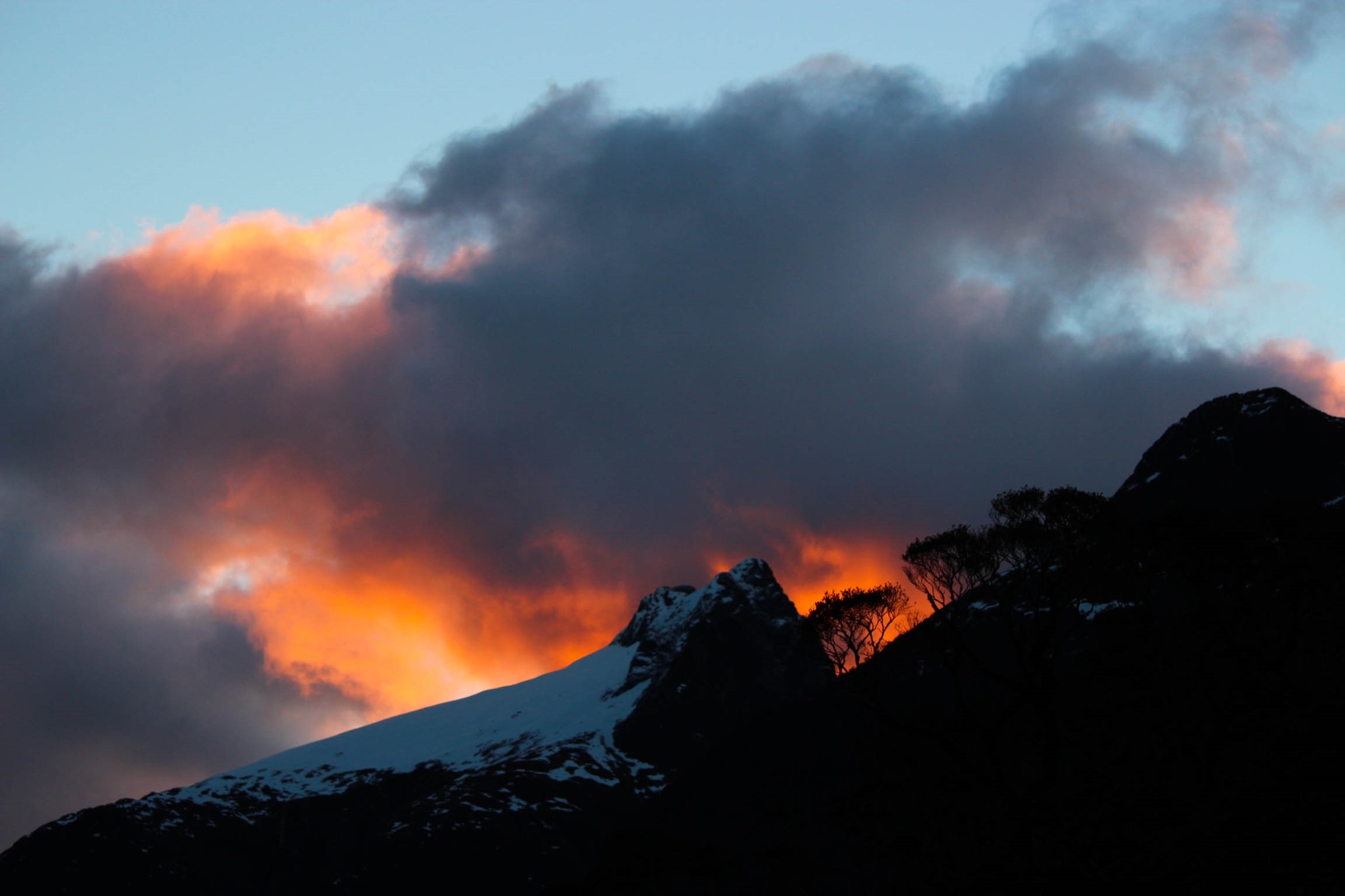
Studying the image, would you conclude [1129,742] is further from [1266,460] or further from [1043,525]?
[1266,460]

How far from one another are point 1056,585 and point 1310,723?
22501 millimetres

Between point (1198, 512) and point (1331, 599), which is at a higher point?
point (1198, 512)

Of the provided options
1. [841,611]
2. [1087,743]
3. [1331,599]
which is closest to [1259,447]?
[1087,743]

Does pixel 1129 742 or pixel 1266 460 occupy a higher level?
pixel 1266 460

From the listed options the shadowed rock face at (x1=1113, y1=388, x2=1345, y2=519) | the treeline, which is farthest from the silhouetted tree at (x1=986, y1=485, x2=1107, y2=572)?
the shadowed rock face at (x1=1113, y1=388, x2=1345, y2=519)

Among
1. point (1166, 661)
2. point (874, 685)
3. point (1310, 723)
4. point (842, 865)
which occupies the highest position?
point (874, 685)

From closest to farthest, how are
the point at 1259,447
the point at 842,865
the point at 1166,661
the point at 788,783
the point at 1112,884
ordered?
the point at 1112,884 → the point at 1166,661 → the point at 842,865 → the point at 788,783 → the point at 1259,447

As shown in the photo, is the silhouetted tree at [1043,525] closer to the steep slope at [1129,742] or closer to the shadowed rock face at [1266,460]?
the steep slope at [1129,742]

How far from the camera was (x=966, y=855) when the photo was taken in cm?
6956

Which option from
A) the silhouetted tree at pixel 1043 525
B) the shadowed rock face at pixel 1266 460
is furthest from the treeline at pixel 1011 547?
the shadowed rock face at pixel 1266 460

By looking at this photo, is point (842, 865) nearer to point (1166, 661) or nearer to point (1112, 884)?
point (1166, 661)

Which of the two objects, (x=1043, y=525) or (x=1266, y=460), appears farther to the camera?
(x=1266, y=460)

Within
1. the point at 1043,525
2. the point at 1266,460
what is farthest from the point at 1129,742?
the point at 1266,460

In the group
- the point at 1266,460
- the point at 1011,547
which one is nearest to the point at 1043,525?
the point at 1011,547
